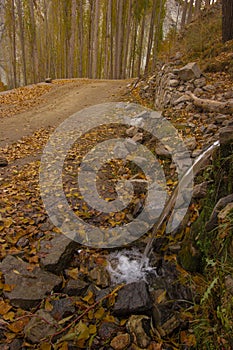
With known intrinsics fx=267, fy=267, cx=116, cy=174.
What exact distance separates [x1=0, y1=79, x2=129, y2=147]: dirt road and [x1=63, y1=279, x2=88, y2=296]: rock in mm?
4529

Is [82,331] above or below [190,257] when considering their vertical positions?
below

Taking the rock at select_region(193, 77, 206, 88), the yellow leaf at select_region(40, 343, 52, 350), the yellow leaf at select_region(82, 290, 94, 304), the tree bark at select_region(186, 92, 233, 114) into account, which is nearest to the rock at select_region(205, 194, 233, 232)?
the yellow leaf at select_region(82, 290, 94, 304)

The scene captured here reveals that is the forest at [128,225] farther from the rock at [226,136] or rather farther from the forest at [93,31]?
the forest at [93,31]

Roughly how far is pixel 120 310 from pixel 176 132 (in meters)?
3.52

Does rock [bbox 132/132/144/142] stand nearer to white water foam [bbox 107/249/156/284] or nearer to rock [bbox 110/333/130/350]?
white water foam [bbox 107/249/156/284]

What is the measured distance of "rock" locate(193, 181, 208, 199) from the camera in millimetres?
3385

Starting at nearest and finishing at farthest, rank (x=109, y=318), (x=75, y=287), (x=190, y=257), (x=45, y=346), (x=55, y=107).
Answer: (x=45, y=346), (x=109, y=318), (x=190, y=257), (x=75, y=287), (x=55, y=107)

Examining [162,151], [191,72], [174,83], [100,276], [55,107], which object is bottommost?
[100,276]

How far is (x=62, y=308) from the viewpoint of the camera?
2.83m

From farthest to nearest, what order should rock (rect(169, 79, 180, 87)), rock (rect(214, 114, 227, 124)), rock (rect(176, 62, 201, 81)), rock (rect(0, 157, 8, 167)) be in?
1. rock (rect(169, 79, 180, 87))
2. rock (rect(176, 62, 201, 81))
3. rock (rect(0, 157, 8, 167))
4. rock (rect(214, 114, 227, 124))

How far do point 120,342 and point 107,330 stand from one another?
0.19 m

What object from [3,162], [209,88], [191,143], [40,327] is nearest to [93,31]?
[209,88]

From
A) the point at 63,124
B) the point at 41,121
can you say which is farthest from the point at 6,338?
the point at 41,121

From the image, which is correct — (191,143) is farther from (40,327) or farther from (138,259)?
(40,327)
